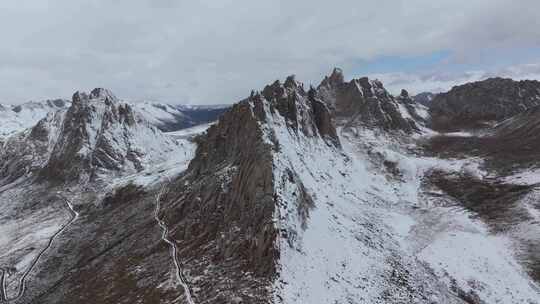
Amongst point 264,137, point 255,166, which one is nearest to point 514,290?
→ point 255,166

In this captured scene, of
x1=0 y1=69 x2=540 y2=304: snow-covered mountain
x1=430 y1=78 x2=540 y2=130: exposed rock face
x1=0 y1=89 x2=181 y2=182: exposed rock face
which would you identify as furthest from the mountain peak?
x1=0 y1=89 x2=181 y2=182: exposed rock face

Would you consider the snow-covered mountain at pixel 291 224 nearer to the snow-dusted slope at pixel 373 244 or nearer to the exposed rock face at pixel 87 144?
the snow-dusted slope at pixel 373 244

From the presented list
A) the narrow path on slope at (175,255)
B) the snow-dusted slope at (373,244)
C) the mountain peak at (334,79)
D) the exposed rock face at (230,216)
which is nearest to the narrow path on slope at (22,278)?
the narrow path on slope at (175,255)

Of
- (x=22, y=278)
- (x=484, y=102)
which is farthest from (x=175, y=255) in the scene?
(x=484, y=102)

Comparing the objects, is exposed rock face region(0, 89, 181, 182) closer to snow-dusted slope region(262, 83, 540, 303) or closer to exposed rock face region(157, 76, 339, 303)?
exposed rock face region(157, 76, 339, 303)

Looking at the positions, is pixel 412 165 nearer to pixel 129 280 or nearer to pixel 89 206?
pixel 129 280

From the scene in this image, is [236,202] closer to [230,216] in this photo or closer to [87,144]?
[230,216]
